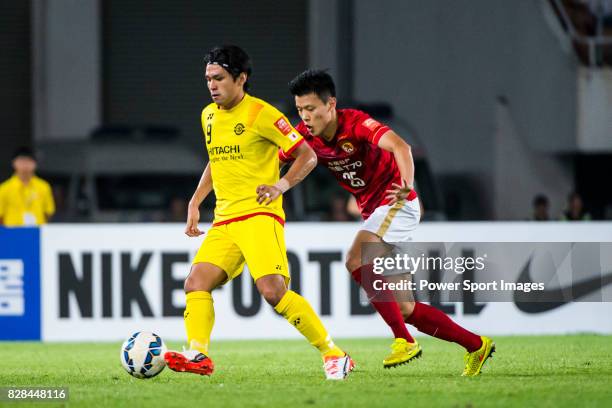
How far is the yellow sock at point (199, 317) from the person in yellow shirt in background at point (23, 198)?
6.34m

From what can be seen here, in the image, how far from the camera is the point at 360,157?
7.62 meters

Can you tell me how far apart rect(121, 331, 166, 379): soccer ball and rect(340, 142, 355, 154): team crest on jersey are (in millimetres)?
1564

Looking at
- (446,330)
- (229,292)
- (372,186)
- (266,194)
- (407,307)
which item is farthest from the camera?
(229,292)

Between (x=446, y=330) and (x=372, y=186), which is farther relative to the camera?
(x=372, y=186)

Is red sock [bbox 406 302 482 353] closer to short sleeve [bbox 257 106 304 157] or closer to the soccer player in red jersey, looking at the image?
the soccer player in red jersey

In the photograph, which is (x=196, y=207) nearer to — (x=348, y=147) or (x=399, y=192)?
(x=348, y=147)

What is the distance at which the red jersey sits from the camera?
294 inches

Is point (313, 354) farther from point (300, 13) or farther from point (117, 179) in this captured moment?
point (300, 13)

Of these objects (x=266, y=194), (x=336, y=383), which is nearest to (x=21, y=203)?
(x=266, y=194)

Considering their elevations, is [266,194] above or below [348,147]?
below

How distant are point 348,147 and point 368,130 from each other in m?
0.19

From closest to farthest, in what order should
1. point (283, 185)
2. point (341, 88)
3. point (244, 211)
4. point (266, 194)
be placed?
1. point (266, 194)
2. point (283, 185)
3. point (244, 211)
4. point (341, 88)

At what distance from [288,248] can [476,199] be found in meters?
7.77

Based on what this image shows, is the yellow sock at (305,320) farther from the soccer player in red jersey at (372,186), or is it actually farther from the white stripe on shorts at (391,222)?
the white stripe on shorts at (391,222)
